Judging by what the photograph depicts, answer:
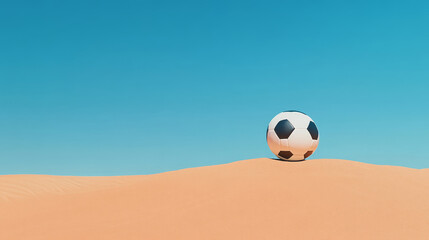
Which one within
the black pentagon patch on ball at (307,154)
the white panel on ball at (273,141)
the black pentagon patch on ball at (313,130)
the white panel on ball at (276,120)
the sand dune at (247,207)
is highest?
the white panel on ball at (276,120)

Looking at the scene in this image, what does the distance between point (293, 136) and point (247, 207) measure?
426 centimetres

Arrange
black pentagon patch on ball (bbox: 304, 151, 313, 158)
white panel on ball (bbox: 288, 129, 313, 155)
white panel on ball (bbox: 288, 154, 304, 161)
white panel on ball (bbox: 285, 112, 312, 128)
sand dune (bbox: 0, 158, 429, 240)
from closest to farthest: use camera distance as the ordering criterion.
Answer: sand dune (bbox: 0, 158, 429, 240) < white panel on ball (bbox: 288, 129, 313, 155) < white panel on ball (bbox: 285, 112, 312, 128) < white panel on ball (bbox: 288, 154, 304, 161) < black pentagon patch on ball (bbox: 304, 151, 313, 158)

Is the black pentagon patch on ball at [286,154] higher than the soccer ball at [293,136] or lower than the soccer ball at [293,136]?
lower

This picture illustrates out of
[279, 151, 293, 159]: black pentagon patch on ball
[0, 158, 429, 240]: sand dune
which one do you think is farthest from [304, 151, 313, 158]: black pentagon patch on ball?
[279, 151, 293, 159]: black pentagon patch on ball

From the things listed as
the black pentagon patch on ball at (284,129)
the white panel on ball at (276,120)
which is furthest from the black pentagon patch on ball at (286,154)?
the white panel on ball at (276,120)

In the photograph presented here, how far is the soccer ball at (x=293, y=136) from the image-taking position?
35.0 feet

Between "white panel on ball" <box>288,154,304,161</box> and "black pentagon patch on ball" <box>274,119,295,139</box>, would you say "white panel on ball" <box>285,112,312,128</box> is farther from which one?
"white panel on ball" <box>288,154,304,161</box>

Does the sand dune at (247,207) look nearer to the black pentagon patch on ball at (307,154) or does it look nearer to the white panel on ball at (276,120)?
the black pentagon patch on ball at (307,154)

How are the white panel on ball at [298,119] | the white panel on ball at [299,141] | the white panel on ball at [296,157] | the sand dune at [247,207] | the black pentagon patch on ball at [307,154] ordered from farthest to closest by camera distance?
the black pentagon patch on ball at [307,154] < the white panel on ball at [296,157] < the white panel on ball at [298,119] < the white panel on ball at [299,141] < the sand dune at [247,207]

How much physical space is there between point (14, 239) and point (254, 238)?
4652 mm

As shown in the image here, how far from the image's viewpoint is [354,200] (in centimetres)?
726

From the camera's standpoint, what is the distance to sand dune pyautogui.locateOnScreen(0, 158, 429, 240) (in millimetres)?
5949

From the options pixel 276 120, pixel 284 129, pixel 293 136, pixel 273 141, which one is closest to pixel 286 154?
pixel 273 141

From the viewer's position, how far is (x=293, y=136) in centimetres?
1060
